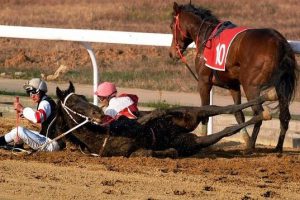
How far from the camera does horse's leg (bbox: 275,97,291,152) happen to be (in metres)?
11.5

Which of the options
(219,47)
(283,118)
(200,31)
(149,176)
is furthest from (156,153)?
(200,31)

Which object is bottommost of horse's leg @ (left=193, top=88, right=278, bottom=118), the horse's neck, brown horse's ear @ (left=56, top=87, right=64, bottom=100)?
horse's leg @ (left=193, top=88, right=278, bottom=118)

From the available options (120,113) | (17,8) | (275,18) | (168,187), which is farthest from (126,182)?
(17,8)

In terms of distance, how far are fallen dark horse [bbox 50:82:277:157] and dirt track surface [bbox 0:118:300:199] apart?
0.16 metres

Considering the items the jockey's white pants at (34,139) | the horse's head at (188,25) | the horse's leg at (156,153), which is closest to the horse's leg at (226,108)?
the horse's leg at (156,153)

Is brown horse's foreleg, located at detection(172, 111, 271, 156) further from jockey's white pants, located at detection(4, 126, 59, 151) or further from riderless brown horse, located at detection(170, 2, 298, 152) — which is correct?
jockey's white pants, located at detection(4, 126, 59, 151)

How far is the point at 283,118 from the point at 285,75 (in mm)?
536

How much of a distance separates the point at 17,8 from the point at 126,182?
34660 mm

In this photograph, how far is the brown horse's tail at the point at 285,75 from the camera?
1135 cm

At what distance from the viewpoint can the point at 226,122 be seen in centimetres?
1341

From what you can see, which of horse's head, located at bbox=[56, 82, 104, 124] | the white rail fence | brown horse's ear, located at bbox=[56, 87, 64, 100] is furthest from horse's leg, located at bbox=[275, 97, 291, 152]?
brown horse's ear, located at bbox=[56, 87, 64, 100]

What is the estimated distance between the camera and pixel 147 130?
34.7 ft

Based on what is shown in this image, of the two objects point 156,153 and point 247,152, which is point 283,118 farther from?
point 156,153

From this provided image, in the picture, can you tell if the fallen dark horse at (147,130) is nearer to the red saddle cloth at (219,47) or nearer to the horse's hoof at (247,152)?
the horse's hoof at (247,152)
